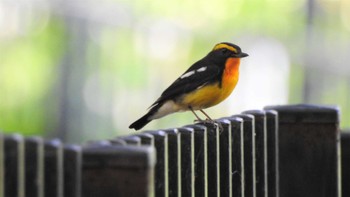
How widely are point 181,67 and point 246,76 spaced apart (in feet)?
5.16

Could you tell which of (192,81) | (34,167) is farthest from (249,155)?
(192,81)

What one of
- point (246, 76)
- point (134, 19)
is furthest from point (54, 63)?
point (246, 76)

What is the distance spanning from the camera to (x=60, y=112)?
1004cm

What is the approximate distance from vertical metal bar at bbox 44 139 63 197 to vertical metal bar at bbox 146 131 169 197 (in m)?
0.74

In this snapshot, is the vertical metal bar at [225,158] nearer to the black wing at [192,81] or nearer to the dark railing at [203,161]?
the dark railing at [203,161]

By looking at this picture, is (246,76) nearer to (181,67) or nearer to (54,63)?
(181,67)

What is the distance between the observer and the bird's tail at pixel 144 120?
8.01 metres

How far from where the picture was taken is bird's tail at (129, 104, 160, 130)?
8.01 metres

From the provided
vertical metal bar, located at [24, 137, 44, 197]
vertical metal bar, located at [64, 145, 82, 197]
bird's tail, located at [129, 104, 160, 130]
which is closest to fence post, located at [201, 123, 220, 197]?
vertical metal bar, located at [64, 145, 82, 197]

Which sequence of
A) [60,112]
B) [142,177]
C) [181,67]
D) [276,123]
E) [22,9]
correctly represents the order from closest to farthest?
1. [142,177]
2. [276,123]
3. [22,9]
4. [60,112]
5. [181,67]

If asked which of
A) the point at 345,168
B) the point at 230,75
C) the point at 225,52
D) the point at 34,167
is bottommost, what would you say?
the point at 345,168

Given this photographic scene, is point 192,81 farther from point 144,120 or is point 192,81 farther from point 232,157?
point 232,157

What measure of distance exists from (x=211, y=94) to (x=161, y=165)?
13.5 ft

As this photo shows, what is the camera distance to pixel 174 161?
166 inches
